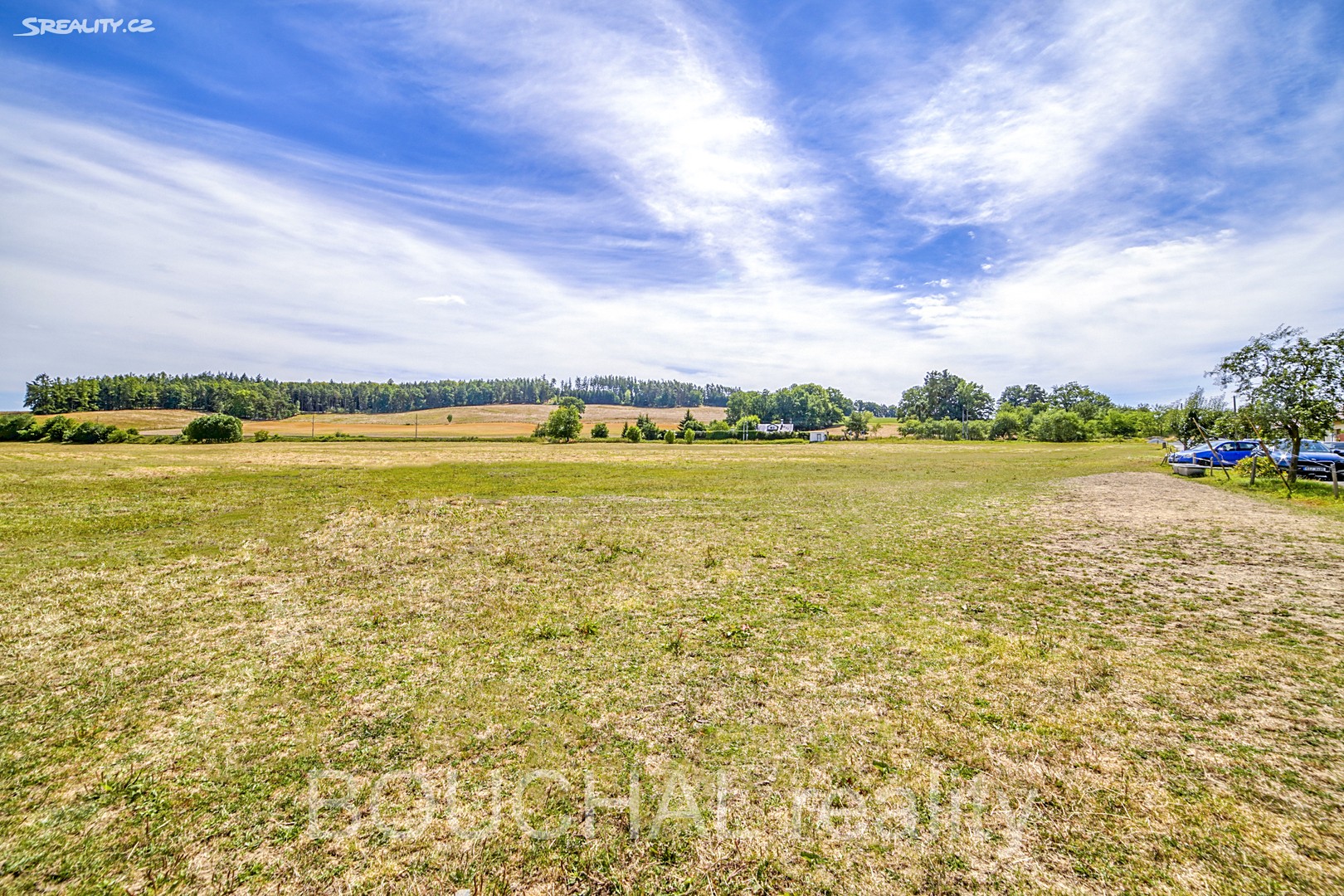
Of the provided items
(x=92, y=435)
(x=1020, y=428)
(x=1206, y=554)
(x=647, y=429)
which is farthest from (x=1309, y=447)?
(x=92, y=435)

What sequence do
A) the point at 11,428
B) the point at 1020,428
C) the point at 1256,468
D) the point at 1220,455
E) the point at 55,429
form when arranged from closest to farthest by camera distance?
the point at 1256,468, the point at 1220,455, the point at 55,429, the point at 11,428, the point at 1020,428

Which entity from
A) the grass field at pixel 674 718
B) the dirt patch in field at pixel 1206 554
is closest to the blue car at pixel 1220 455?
the dirt patch in field at pixel 1206 554

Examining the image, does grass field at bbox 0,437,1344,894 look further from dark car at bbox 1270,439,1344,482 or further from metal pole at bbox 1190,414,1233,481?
metal pole at bbox 1190,414,1233,481

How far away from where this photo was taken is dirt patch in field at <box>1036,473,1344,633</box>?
356 inches

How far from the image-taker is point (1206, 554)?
12094 mm

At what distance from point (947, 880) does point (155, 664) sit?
9.28m

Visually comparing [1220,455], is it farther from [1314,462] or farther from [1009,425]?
[1009,425]

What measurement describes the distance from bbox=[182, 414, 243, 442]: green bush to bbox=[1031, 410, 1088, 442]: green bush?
14047 cm

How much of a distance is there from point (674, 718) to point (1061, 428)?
11524cm

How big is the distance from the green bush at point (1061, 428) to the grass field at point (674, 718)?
98789 mm

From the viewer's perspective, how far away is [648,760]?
4.73 metres

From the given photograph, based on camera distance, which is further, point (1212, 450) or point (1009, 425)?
point (1009, 425)

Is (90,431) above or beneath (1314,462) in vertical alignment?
beneath

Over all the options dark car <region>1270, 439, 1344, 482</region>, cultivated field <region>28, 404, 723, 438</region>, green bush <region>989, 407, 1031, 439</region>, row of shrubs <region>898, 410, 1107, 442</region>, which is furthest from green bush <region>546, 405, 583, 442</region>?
green bush <region>989, 407, 1031, 439</region>
